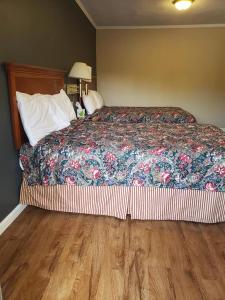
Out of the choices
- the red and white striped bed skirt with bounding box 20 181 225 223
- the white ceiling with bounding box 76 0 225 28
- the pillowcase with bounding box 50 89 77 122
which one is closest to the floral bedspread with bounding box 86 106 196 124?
the pillowcase with bounding box 50 89 77 122

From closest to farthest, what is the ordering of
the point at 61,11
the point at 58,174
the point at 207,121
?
the point at 58,174
the point at 61,11
the point at 207,121

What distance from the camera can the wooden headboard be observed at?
1.95 meters

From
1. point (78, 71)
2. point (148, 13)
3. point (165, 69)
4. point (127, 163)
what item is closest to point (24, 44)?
point (78, 71)

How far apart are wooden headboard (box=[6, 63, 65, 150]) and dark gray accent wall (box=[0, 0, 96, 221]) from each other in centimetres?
5

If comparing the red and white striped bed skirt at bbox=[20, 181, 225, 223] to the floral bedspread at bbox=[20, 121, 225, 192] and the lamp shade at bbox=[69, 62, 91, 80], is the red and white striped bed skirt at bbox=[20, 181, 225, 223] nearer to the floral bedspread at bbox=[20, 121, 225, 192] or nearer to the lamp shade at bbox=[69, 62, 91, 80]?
the floral bedspread at bbox=[20, 121, 225, 192]

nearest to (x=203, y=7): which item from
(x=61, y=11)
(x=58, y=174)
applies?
(x=61, y=11)

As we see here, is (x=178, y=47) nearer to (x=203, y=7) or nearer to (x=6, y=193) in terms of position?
(x=203, y=7)

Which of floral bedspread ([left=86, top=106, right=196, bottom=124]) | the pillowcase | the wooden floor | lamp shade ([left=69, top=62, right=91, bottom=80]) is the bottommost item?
the wooden floor

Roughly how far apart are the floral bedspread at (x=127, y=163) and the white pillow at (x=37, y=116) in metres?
0.10

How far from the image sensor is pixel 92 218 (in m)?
2.12

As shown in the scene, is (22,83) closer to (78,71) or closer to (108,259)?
(78,71)

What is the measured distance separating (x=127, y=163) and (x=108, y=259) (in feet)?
2.46

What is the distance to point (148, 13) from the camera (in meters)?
4.18

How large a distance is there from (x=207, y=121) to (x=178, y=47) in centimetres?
177
